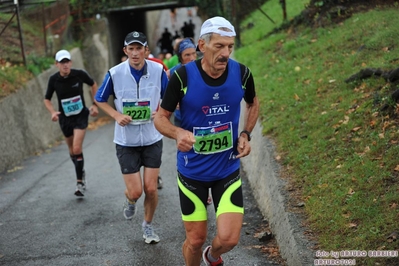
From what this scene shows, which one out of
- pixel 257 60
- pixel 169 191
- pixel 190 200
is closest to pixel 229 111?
pixel 190 200

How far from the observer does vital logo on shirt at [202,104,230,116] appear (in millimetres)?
5061

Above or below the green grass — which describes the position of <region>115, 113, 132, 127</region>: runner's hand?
above

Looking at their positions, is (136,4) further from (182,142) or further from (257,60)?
(182,142)

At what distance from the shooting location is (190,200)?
17.5 feet

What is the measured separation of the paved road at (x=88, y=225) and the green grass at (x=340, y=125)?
0.94 m

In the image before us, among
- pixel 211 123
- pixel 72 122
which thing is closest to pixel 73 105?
pixel 72 122

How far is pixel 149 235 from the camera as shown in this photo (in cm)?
721

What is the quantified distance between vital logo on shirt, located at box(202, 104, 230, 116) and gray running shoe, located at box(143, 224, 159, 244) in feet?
8.42

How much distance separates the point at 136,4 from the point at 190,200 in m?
21.6

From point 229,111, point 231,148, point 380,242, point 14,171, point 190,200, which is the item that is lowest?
point 14,171

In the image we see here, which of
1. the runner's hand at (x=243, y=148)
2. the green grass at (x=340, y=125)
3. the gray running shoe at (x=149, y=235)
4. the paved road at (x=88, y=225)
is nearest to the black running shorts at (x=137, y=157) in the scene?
the gray running shoe at (x=149, y=235)

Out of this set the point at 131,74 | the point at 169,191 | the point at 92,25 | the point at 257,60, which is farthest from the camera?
the point at 92,25

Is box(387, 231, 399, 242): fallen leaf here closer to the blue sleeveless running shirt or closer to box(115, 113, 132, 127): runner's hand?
the blue sleeveless running shirt

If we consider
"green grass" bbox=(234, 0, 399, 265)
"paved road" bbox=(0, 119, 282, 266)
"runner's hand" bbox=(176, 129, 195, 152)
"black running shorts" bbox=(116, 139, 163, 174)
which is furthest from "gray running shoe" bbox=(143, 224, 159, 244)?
"runner's hand" bbox=(176, 129, 195, 152)
